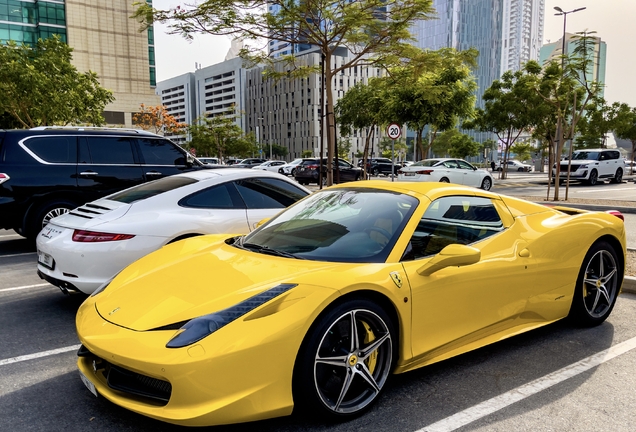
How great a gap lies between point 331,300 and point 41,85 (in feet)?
74.9

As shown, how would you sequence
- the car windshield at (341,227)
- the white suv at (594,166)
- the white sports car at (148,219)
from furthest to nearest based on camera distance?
the white suv at (594,166)
the white sports car at (148,219)
the car windshield at (341,227)

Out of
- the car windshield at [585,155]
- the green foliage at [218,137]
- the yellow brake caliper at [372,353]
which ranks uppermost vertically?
the green foliage at [218,137]

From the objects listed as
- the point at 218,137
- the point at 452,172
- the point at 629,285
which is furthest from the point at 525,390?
the point at 218,137

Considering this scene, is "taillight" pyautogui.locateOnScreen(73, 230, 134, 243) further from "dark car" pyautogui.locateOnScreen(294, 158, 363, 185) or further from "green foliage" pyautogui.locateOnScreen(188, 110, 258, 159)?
"green foliage" pyautogui.locateOnScreen(188, 110, 258, 159)

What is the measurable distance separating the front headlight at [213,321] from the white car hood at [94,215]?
2704 millimetres

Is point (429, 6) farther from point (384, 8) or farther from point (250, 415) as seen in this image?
point (250, 415)

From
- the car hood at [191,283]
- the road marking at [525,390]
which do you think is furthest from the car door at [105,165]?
the road marking at [525,390]

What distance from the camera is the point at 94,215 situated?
16.6 ft

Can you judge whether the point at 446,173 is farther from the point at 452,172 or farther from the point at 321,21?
the point at 321,21

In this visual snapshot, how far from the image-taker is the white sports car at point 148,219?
4586mm

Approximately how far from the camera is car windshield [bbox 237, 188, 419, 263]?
10.5 ft

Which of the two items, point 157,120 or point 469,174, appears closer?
point 469,174

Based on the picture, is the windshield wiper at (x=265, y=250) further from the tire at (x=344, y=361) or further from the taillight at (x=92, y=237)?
the taillight at (x=92, y=237)

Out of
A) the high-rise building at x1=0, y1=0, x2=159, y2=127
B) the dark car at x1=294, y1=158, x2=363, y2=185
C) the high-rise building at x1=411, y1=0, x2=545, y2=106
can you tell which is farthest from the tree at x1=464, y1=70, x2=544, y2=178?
the high-rise building at x1=411, y1=0, x2=545, y2=106
